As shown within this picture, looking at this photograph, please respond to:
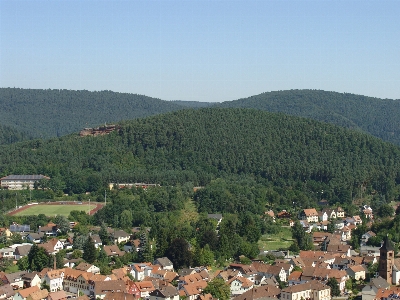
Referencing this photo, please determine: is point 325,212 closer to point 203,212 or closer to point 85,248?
point 203,212

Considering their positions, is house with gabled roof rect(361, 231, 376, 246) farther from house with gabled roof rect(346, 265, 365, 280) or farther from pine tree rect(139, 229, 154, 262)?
pine tree rect(139, 229, 154, 262)

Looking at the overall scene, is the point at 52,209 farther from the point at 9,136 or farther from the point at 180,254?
the point at 9,136

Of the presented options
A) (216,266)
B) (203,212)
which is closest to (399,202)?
(203,212)

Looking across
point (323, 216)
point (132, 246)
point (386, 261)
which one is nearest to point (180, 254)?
point (132, 246)

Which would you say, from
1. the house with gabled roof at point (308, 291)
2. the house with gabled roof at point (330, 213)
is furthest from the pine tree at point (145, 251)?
the house with gabled roof at point (330, 213)

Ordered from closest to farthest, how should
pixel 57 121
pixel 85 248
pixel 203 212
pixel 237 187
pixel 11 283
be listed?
pixel 11 283 < pixel 85 248 < pixel 203 212 < pixel 237 187 < pixel 57 121
